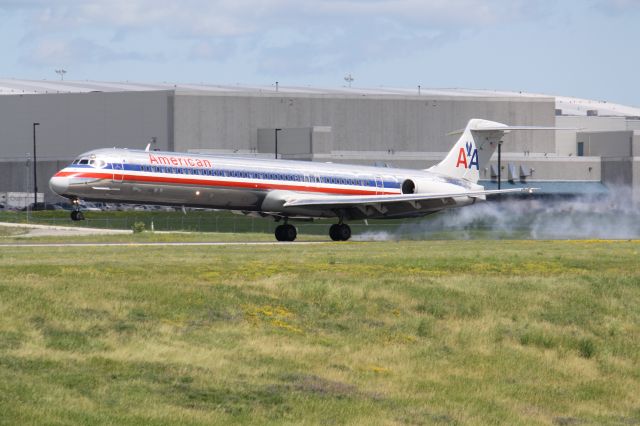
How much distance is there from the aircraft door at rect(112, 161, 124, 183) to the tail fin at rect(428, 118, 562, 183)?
68.4ft

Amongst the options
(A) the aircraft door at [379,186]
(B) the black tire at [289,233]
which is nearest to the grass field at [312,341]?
(B) the black tire at [289,233]

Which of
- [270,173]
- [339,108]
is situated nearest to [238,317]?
[270,173]

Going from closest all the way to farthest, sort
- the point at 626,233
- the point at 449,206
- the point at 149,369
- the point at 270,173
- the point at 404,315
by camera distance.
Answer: the point at 149,369 → the point at 404,315 → the point at 270,173 → the point at 449,206 → the point at 626,233

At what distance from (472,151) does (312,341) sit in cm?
4217

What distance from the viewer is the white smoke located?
233 ft

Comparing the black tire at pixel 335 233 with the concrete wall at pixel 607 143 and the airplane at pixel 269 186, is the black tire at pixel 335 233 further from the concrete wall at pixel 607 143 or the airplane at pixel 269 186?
the concrete wall at pixel 607 143

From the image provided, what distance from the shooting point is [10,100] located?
143m

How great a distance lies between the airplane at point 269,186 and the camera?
5759 centimetres

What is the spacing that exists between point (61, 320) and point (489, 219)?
44.4 metres

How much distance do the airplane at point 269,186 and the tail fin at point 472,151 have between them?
0.08m

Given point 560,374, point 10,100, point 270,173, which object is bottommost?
point 560,374

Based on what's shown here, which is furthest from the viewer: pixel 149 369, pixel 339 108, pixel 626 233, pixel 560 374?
pixel 339 108

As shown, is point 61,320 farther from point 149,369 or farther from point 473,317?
point 473,317

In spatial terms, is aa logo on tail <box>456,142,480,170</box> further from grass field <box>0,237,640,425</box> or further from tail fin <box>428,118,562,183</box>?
grass field <box>0,237,640,425</box>
